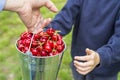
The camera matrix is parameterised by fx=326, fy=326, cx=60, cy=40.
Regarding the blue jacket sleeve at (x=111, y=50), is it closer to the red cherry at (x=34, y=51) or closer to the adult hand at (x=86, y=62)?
the adult hand at (x=86, y=62)

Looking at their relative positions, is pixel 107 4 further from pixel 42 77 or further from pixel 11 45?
pixel 11 45

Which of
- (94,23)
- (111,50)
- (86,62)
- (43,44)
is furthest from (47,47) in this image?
(94,23)

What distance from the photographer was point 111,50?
4.86 feet

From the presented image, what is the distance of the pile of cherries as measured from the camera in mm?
1253

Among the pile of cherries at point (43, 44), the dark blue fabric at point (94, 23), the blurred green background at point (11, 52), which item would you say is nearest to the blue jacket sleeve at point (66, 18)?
the dark blue fabric at point (94, 23)

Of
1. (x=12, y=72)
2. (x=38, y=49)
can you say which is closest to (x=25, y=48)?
(x=38, y=49)

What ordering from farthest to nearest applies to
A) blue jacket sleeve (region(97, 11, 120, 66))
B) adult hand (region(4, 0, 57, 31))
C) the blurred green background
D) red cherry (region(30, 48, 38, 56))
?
the blurred green background → adult hand (region(4, 0, 57, 31)) → blue jacket sleeve (region(97, 11, 120, 66)) → red cherry (region(30, 48, 38, 56))

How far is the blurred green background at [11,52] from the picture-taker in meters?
2.32

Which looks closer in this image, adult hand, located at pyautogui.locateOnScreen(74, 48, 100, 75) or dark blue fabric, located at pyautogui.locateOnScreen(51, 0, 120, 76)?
adult hand, located at pyautogui.locateOnScreen(74, 48, 100, 75)

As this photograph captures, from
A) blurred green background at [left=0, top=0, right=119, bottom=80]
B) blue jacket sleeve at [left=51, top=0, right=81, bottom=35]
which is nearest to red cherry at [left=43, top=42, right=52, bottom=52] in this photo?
blue jacket sleeve at [left=51, top=0, right=81, bottom=35]

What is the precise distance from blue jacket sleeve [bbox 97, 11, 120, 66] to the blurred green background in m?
0.83

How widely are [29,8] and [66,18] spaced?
204 millimetres

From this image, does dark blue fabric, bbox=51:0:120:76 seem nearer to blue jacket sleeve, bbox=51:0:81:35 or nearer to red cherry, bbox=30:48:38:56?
blue jacket sleeve, bbox=51:0:81:35

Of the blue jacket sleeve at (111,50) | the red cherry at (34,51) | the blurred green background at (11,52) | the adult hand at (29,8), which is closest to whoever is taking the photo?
the red cherry at (34,51)
